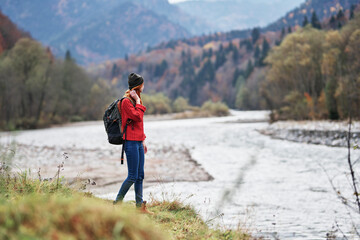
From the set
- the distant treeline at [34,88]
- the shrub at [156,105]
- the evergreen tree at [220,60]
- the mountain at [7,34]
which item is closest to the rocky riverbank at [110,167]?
the distant treeline at [34,88]

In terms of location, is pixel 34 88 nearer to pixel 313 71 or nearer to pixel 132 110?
pixel 313 71

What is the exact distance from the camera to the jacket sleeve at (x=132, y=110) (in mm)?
5050

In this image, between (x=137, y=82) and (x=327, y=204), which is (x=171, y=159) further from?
(x=137, y=82)

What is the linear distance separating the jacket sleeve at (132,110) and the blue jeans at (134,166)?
38 centimetres

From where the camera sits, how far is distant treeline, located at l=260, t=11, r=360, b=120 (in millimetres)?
32125

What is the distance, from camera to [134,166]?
205 inches

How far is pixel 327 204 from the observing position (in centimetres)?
862

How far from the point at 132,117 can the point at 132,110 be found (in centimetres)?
11

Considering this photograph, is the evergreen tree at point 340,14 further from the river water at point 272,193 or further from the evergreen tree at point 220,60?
the evergreen tree at point 220,60

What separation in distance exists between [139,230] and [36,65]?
49.4 m

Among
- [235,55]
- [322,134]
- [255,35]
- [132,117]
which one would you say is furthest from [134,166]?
[255,35]

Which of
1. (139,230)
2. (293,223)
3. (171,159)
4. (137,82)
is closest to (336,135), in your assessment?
(171,159)

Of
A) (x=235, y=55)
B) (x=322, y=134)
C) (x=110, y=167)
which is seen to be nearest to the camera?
(x=110, y=167)

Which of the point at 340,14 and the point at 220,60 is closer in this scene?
the point at 340,14
